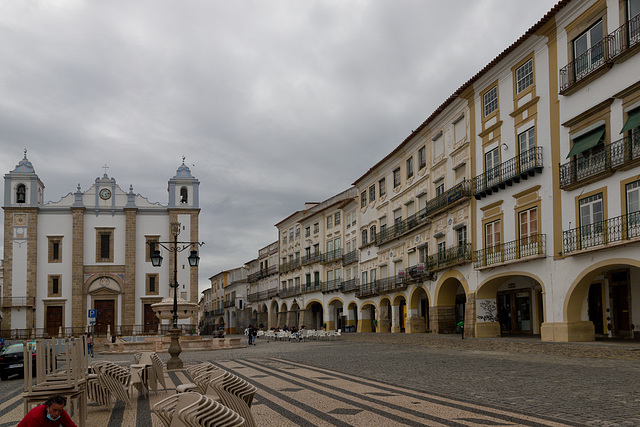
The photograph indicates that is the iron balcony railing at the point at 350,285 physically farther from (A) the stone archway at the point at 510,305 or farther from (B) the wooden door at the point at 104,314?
(B) the wooden door at the point at 104,314

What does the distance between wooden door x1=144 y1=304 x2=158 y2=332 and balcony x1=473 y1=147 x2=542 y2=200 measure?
113 feet

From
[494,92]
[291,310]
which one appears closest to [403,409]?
→ [494,92]

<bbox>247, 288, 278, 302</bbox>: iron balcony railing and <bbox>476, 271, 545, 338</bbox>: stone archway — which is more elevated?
<bbox>476, 271, 545, 338</bbox>: stone archway

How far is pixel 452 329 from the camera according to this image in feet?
103

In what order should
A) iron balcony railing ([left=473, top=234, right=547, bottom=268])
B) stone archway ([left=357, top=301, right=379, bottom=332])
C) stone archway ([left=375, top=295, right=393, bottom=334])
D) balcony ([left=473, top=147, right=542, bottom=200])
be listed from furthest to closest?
stone archway ([left=357, top=301, right=379, bottom=332]) → stone archway ([left=375, top=295, right=393, bottom=334]) → balcony ([left=473, top=147, right=542, bottom=200]) → iron balcony railing ([left=473, top=234, right=547, bottom=268])

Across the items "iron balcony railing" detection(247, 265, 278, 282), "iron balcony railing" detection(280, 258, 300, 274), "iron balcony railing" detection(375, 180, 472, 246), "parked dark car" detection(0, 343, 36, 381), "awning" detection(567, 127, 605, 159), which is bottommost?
"parked dark car" detection(0, 343, 36, 381)

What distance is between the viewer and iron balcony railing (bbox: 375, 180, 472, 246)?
2806 cm

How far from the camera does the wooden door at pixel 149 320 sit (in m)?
52.5

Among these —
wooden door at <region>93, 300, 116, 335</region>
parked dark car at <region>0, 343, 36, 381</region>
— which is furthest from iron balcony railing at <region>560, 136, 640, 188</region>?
wooden door at <region>93, 300, 116, 335</region>

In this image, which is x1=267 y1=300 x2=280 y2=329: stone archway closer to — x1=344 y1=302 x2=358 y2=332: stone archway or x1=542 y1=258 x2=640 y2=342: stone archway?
x1=344 y1=302 x2=358 y2=332: stone archway

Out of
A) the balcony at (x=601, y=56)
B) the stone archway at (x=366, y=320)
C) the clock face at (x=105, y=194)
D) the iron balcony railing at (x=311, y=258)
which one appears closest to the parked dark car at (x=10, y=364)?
the balcony at (x=601, y=56)

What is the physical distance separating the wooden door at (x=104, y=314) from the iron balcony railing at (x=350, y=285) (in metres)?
20.0

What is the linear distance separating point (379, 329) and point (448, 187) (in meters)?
13.7

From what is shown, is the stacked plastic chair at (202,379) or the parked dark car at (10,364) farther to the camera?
the parked dark car at (10,364)
